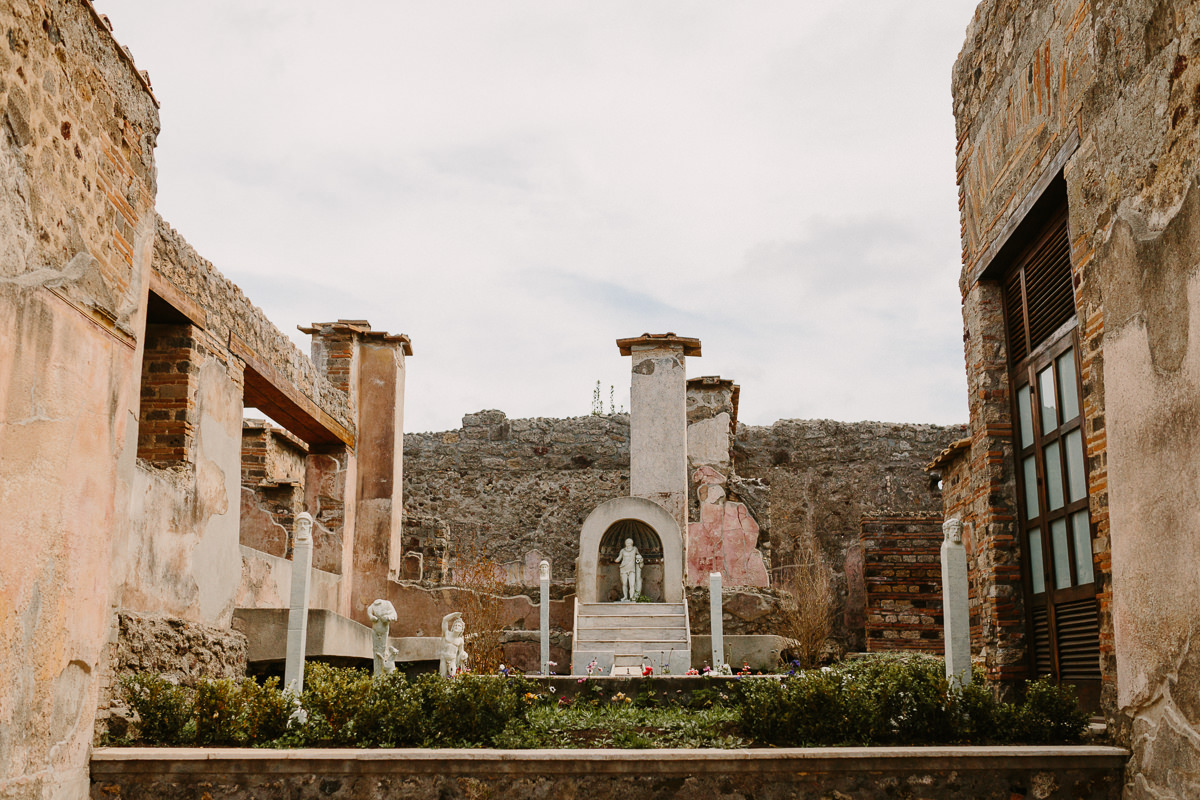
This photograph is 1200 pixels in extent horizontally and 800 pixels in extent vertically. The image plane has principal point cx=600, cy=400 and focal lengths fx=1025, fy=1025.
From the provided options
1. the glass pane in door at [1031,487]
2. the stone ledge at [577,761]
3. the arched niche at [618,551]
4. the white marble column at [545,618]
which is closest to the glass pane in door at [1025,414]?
the glass pane in door at [1031,487]

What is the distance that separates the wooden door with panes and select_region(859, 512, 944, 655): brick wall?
6.84 metres

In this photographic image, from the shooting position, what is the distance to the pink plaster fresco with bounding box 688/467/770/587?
18.6 meters

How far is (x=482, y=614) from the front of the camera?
13148mm

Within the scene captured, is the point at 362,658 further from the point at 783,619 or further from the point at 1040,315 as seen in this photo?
the point at 1040,315

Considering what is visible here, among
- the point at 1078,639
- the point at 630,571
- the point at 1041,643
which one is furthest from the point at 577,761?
the point at 630,571

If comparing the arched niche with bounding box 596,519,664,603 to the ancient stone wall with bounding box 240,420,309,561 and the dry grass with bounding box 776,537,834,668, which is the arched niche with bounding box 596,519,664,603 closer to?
the dry grass with bounding box 776,537,834,668

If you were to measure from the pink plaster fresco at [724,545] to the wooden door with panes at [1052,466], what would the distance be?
11730 mm

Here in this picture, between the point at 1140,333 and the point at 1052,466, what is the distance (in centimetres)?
176

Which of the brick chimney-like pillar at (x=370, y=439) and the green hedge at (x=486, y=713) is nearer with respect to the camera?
the green hedge at (x=486, y=713)

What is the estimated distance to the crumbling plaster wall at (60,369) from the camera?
493cm

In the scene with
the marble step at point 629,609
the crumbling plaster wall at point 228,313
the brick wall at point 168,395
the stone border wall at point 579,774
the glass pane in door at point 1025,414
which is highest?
the crumbling plaster wall at point 228,313

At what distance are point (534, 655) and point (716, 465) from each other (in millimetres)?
6905

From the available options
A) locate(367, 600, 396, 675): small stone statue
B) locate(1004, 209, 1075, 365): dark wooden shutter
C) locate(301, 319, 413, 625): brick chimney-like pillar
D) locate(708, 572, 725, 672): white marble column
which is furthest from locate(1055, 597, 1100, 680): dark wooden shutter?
locate(301, 319, 413, 625): brick chimney-like pillar

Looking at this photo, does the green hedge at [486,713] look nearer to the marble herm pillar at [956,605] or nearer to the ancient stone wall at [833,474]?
the marble herm pillar at [956,605]
